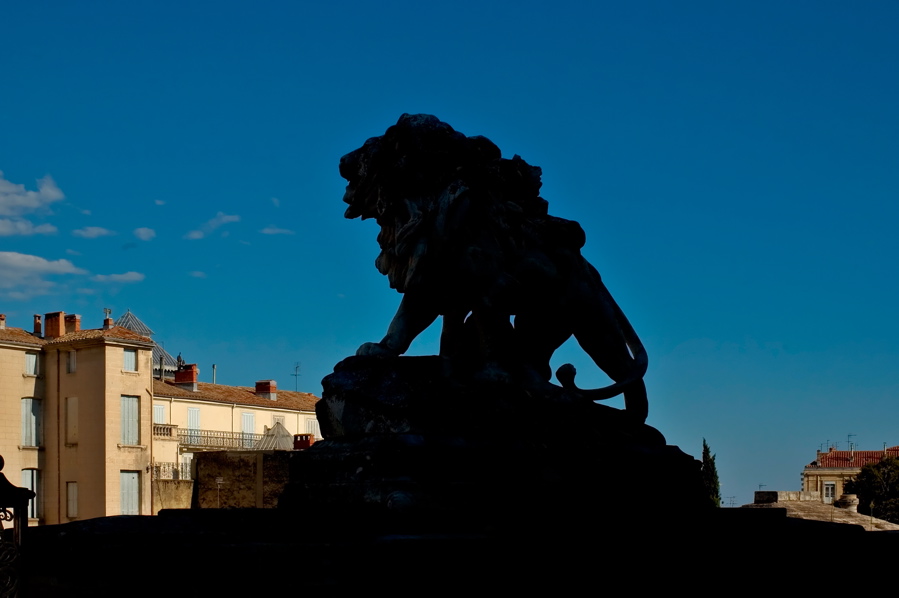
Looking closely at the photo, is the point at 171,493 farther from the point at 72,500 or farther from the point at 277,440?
the point at 277,440

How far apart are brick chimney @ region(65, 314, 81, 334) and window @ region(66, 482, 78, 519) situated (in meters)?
5.34

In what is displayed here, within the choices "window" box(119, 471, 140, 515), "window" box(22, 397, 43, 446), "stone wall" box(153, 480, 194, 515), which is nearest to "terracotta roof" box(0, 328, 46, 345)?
"window" box(22, 397, 43, 446)

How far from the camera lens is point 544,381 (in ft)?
22.4

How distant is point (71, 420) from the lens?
147ft

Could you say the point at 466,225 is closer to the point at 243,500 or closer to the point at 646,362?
the point at 646,362

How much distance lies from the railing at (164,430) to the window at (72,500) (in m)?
3.14

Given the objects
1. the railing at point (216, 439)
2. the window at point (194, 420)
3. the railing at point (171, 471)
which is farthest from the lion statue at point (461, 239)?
the window at point (194, 420)

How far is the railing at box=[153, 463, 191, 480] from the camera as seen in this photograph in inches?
1782

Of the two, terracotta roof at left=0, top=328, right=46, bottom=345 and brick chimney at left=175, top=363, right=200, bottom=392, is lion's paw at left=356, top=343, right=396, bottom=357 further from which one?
brick chimney at left=175, top=363, right=200, bottom=392

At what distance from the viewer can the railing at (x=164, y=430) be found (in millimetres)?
45656

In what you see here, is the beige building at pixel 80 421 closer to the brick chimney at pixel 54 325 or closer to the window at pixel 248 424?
the brick chimney at pixel 54 325

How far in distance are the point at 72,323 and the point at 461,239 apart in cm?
4167

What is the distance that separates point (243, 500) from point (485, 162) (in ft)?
99.5

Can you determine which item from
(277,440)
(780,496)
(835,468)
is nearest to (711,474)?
(780,496)
